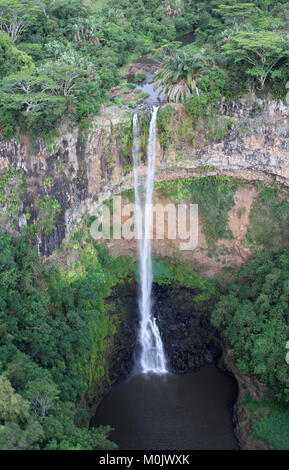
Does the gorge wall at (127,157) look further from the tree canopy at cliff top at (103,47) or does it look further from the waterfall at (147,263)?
the tree canopy at cliff top at (103,47)

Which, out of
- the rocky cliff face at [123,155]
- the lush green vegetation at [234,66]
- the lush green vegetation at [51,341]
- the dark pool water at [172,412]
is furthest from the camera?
the lush green vegetation at [234,66]

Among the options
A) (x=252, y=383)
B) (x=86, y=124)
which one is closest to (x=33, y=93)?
(x=86, y=124)

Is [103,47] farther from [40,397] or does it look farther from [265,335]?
[40,397]

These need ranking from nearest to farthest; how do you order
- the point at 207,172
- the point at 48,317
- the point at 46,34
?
the point at 48,317
the point at 207,172
the point at 46,34

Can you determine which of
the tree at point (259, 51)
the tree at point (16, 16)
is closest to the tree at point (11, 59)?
the tree at point (16, 16)

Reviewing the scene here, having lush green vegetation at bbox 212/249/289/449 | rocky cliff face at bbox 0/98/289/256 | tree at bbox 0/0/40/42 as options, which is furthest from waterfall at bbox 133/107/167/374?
tree at bbox 0/0/40/42

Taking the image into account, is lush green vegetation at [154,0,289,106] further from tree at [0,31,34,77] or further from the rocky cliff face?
tree at [0,31,34,77]

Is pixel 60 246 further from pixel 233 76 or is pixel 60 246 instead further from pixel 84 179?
pixel 233 76

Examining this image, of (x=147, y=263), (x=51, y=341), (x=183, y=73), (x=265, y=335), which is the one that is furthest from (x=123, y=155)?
(x=265, y=335)
